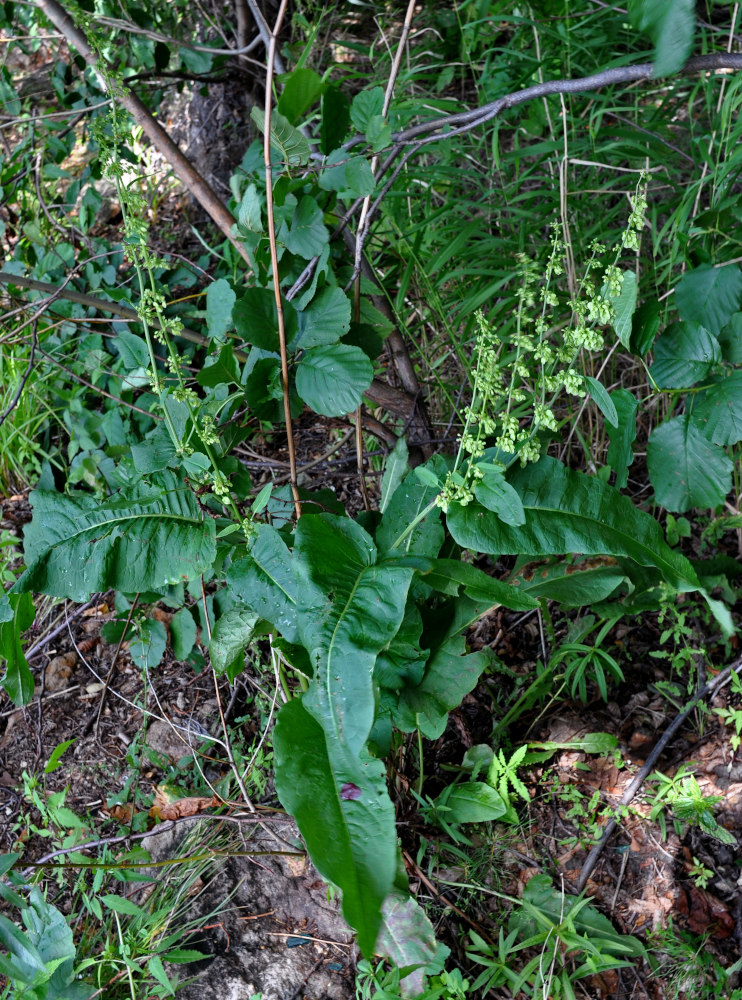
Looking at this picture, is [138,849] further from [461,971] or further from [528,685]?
[528,685]

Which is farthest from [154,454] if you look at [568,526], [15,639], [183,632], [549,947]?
[549,947]

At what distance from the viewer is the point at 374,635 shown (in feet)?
3.35

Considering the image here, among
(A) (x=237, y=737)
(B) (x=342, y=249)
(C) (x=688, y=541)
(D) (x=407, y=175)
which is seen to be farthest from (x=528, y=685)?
(D) (x=407, y=175)

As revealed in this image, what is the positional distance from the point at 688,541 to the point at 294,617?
120 centimetres

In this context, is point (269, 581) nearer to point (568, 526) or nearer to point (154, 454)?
point (154, 454)


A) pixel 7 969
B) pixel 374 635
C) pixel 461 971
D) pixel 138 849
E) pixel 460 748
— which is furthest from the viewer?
pixel 460 748

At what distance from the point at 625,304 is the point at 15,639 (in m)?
1.17

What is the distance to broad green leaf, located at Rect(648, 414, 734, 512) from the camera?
50.5 inches

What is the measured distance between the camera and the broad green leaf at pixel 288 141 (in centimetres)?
114

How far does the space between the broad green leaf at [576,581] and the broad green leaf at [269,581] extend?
1.49 feet

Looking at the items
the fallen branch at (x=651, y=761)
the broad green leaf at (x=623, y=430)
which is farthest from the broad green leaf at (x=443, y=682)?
the fallen branch at (x=651, y=761)

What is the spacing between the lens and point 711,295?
1.27 m

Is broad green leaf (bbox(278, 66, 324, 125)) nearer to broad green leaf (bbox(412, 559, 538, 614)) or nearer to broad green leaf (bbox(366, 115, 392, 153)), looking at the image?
broad green leaf (bbox(366, 115, 392, 153))

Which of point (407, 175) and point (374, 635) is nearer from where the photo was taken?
point (374, 635)
